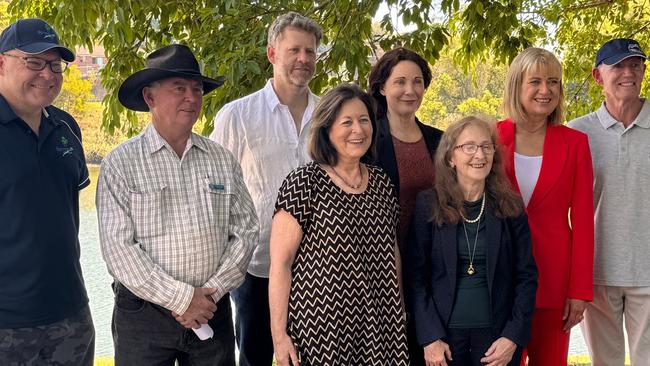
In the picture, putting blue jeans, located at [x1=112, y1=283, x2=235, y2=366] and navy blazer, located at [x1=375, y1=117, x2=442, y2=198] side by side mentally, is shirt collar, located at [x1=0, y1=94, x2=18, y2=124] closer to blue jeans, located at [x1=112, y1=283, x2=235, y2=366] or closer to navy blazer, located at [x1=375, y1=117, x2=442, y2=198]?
blue jeans, located at [x1=112, y1=283, x2=235, y2=366]

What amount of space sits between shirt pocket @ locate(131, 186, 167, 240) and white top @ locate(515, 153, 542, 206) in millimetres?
1696

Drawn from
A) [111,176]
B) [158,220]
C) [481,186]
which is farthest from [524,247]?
[111,176]

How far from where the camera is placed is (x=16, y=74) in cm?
290

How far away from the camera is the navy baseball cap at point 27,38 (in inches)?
113

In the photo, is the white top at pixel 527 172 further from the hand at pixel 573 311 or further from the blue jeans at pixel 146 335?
the blue jeans at pixel 146 335

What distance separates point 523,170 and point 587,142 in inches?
14.1

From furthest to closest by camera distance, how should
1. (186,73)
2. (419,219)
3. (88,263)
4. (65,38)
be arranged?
(88,263)
(65,38)
(419,219)
(186,73)

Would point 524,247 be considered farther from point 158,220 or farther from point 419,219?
point 158,220

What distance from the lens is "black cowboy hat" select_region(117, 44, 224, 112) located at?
3066 mm

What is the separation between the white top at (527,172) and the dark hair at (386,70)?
60cm

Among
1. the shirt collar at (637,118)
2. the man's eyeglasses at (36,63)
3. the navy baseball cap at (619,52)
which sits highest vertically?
the navy baseball cap at (619,52)

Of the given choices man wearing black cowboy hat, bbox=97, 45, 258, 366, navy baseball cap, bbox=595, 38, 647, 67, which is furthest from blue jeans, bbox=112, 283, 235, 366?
navy baseball cap, bbox=595, 38, 647, 67

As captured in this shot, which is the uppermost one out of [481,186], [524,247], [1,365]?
[481,186]

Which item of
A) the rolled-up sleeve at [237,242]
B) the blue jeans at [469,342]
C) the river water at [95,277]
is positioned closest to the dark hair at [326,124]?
the rolled-up sleeve at [237,242]
